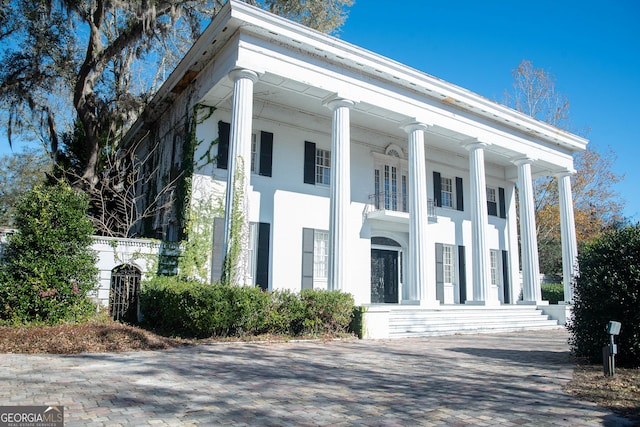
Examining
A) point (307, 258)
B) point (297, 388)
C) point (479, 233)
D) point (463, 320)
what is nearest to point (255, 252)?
point (307, 258)

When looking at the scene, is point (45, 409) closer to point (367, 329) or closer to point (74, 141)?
point (367, 329)

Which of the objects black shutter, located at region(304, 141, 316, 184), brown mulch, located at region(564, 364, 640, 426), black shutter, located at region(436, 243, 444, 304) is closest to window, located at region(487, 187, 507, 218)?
black shutter, located at region(436, 243, 444, 304)

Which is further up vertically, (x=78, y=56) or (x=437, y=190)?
(x=78, y=56)

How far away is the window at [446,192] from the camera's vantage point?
2132 cm

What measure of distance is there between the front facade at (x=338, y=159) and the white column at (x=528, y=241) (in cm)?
6

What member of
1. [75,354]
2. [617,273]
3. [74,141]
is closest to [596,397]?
[617,273]

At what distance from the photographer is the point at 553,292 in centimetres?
2481

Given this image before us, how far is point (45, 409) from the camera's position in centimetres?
449

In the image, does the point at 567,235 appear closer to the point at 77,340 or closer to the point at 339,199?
the point at 339,199

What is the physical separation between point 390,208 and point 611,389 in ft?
44.3

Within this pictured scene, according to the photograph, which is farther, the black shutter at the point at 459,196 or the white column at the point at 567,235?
the black shutter at the point at 459,196

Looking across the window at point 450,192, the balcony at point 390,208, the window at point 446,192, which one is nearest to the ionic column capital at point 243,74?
the balcony at point 390,208

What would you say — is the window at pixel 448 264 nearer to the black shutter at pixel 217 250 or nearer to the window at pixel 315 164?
the window at pixel 315 164

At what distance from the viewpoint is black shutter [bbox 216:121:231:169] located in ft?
51.2
